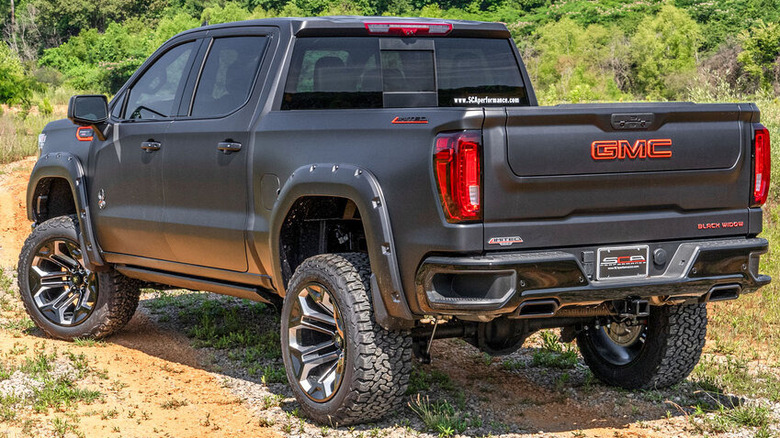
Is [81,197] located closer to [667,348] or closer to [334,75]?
[334,75]

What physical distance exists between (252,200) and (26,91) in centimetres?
2740

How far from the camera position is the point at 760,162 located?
4793 millimetres

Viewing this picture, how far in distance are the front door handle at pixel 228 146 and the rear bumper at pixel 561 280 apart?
156cm

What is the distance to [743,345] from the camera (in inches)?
267

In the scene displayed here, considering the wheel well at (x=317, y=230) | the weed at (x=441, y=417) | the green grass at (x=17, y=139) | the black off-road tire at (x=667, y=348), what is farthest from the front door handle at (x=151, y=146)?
the green grass at (x=17, y=139)

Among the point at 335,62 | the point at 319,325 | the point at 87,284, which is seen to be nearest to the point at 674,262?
the point at 319,325

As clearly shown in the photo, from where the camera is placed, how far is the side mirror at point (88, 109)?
20.5 feet

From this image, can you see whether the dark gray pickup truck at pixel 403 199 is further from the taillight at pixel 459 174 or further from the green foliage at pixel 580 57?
the green foliage at pixel 580 57

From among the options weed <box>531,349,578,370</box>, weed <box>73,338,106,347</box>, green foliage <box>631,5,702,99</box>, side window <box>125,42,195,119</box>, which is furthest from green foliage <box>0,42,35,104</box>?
green foliage <box>631,5,702,99</box>

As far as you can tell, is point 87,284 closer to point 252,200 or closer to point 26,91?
point 252,200

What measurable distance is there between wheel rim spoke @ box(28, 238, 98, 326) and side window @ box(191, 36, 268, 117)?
1808 mm

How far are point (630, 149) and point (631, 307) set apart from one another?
29.5 inches

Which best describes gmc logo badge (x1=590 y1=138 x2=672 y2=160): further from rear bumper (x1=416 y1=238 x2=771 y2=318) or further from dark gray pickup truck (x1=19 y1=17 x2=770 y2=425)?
rear bumper (x1=416 y1=238 x2=771 y2=318)

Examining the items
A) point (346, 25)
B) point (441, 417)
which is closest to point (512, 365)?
point (441, 417)
